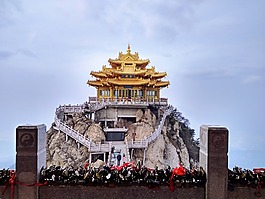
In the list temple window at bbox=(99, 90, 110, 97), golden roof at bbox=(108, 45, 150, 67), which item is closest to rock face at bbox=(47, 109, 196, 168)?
temple window at bbox=(99, 90, 110, 97)

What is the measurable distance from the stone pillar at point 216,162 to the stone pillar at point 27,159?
101 inches

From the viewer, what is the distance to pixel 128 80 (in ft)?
89.0

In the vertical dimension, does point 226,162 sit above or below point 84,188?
above

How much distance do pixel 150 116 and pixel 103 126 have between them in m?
3.79

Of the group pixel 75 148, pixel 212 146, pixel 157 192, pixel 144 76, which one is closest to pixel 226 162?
pixel 212 146

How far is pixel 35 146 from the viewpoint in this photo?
15.6 ft

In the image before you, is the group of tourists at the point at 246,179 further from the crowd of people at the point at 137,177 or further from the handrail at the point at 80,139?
the handrail at the point at 80,139

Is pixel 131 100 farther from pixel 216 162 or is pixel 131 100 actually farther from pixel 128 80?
pixel 216 162

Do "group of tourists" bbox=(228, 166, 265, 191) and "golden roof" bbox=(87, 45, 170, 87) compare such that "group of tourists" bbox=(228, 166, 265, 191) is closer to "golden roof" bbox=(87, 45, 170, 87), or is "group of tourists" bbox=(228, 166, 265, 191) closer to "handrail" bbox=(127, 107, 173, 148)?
"handrail" bbox=(127, 107, 173, 148)

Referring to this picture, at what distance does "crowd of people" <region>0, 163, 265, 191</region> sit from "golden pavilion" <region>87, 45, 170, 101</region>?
71.4 feet

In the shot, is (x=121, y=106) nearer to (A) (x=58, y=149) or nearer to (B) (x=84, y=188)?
(A) (x=58, y=149)

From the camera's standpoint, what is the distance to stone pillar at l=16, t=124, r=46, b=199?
4.74m

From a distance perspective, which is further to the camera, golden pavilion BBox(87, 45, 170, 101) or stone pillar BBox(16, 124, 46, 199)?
golden pavilion BBox(87, 45, 170, 101)

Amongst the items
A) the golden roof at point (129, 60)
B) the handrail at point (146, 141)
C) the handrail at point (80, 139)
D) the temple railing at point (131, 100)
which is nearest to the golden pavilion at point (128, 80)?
the golden roof at point (129, 60)
